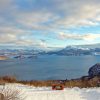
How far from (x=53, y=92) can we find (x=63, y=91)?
47 centimetres

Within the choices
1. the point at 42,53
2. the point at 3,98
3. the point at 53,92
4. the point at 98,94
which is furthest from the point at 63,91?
the point at 42,53

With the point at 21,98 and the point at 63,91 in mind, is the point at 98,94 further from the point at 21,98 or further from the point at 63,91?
the point at 21,98

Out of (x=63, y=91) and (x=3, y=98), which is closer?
(x=3, y=98)

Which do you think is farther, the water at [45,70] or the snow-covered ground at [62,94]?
the water at [45,70]

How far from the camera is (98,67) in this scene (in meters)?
23.5

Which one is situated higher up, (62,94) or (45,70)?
(62,94)

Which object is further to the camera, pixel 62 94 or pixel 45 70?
pixel 45 70

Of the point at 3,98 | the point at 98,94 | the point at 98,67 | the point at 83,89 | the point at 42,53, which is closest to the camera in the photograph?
the point at 3,98

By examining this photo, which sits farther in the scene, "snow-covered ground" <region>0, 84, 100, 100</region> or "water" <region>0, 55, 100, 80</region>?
"water" <region>0, 55, 100, 80</region>

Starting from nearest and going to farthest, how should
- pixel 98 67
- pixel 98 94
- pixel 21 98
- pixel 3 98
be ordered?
pixel 3 98 → pixel 21 98 → pixel 98 94 → pixel 98 67

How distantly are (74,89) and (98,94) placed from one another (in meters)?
1.38

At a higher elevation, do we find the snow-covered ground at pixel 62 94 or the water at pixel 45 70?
the snow-covered ground at pixel 62 94

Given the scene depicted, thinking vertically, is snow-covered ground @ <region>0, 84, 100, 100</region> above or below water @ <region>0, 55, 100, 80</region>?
above

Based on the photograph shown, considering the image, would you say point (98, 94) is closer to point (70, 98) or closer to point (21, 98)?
point (70, 98)
